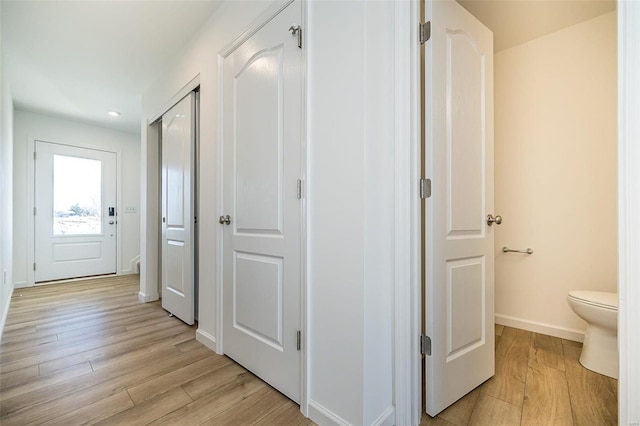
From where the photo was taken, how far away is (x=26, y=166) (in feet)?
12.6

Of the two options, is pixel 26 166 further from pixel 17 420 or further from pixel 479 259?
pixel 479 259

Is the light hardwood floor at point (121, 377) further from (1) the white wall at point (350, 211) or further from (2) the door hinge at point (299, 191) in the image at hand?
(2) the door hinge at point (299, 191)

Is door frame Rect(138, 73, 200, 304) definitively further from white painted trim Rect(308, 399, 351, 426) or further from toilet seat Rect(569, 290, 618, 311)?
toilet seat Rect(569, 290, 618, 311)

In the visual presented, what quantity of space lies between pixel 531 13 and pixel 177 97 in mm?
2893

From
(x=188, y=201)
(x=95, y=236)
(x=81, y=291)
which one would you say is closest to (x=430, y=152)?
(x=188, y=201)

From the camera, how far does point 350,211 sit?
1.13 meters

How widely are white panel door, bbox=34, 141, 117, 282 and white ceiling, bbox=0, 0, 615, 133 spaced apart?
1.20 m

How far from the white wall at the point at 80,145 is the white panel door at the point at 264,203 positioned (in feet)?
12.7

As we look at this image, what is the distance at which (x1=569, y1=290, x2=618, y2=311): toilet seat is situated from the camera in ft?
5.12

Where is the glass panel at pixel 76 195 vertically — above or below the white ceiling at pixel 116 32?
below

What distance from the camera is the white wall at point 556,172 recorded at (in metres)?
2.00

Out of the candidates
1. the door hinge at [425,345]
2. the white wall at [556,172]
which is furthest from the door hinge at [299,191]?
the white wall at [556,172]

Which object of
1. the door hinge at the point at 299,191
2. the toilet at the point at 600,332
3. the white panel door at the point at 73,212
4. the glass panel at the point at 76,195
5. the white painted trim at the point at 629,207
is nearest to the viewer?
the white painted trim at the point at 629,207

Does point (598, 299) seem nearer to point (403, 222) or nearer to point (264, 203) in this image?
point (403, 222)
